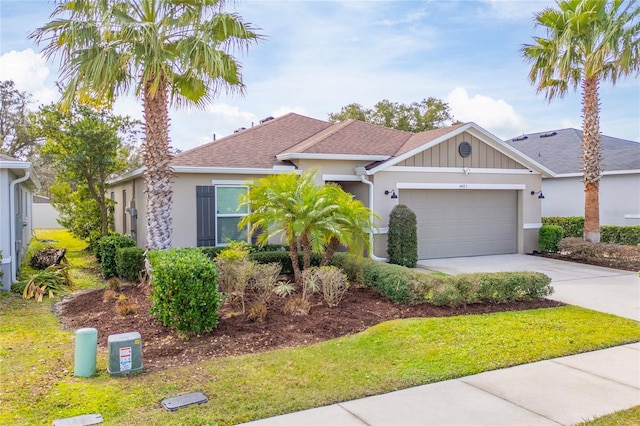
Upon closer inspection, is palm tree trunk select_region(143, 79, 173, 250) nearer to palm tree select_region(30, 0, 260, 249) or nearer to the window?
palm tree select_region(30, 0, 260, 249)

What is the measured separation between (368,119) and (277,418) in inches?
1064

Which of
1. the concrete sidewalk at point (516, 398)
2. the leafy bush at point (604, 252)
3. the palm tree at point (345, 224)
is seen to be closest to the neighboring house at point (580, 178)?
the leafy bush at point (604, 252)

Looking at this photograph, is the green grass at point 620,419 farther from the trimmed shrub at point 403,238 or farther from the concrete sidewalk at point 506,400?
the trimmed shrub at point 403,238

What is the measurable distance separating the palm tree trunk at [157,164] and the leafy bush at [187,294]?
2.92 metres

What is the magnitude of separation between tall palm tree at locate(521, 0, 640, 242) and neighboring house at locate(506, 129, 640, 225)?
2039 mm

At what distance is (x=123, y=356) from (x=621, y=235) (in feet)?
54.1

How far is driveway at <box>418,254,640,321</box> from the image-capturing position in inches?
337

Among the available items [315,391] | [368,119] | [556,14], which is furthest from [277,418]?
[368,119]

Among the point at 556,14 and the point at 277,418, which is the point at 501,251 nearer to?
the point at 556,14

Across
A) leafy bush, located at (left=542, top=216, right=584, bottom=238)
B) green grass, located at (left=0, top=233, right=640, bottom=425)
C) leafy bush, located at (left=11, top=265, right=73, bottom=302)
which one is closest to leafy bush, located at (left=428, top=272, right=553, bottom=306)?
green grass, located at (left=0, top=233, right=640, bottom=425)

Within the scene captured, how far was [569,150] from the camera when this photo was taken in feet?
70.8

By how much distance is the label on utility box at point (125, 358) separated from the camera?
198 inches

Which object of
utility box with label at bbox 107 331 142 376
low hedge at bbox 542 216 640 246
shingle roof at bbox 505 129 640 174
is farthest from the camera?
shingle roof at bbox 505 129 640 174

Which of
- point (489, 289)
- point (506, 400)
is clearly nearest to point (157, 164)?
point (489, 289)
